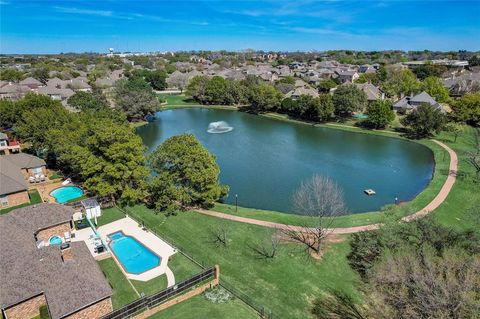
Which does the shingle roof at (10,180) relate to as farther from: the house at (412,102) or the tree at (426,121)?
the house at (412,102)

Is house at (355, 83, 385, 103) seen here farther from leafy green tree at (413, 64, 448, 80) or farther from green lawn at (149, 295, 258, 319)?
green lawn at (149, 295, 258, 319)

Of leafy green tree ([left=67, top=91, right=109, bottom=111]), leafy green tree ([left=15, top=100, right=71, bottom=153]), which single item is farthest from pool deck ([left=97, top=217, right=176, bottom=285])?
leafy green tree ([left=67, top=91, right=109, bottom=111])

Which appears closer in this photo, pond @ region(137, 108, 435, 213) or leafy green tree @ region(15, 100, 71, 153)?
pond @ region(137, 108, 435, 213)

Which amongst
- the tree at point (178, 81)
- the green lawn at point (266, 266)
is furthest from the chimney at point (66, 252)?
the tree at point (178, 81)

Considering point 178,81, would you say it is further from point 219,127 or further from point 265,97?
point 219,127

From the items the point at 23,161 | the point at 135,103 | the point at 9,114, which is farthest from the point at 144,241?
the point at 135,103

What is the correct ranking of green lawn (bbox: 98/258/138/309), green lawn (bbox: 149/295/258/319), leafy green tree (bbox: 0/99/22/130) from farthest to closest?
1. leafy green tree (bbox: 0/99/22/130)
2. green lawn (bbox: 98/258/138/309)
3. green lawn (bbox: 149/295/258/319)
